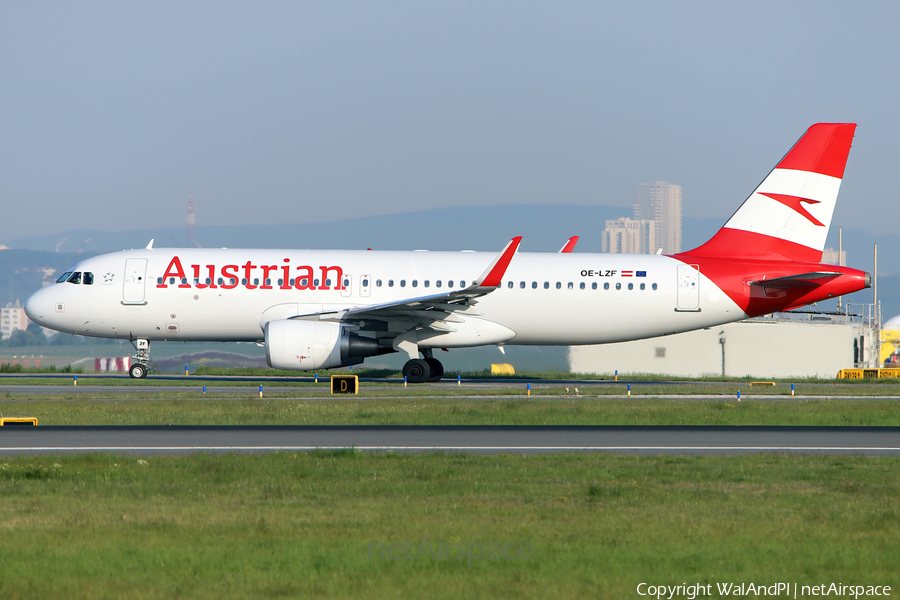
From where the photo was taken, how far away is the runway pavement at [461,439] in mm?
15680

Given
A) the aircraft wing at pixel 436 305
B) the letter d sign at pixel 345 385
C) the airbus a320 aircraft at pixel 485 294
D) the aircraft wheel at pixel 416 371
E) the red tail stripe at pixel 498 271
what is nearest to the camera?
the letter d sign at pixel 345 385

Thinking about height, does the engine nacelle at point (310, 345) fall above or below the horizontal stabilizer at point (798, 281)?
below

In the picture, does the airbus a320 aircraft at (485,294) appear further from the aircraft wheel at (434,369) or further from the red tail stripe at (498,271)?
the red tail stripe at (498,271)

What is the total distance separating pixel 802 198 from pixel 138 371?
946 inches

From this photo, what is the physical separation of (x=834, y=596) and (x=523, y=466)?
259 inches

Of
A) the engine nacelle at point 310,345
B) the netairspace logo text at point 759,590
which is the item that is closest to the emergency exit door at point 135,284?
the engine nacelle at point 310,345

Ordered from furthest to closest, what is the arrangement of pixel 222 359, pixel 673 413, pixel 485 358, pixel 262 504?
1. pixel 222 359
2. pixel 485 358
3. pixel 673 413
4. pixel 262 504

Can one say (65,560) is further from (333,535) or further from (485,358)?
(485,358)

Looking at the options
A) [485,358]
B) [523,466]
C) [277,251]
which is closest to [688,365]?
[485,358]

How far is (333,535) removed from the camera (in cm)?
905

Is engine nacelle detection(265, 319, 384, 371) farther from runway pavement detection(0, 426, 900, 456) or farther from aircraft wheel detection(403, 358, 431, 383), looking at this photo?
runway pavement detection(0, 426, 900, 456)

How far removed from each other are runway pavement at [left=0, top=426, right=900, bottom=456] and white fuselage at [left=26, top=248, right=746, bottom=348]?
12.0 m

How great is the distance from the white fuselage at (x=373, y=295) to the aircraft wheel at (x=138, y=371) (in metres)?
1.54

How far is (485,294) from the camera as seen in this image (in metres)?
29.5
